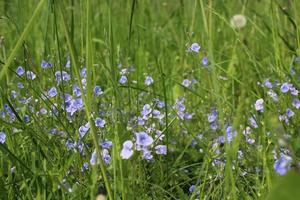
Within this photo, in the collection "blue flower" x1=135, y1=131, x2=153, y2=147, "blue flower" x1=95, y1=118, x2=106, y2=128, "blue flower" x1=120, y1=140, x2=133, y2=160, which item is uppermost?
"blue flower" x1=95, y1=118, x2=106, y2=128

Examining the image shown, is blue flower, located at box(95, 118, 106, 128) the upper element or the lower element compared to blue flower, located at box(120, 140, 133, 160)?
upper

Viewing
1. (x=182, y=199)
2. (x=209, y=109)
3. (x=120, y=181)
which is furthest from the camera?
(x=209, y=109)

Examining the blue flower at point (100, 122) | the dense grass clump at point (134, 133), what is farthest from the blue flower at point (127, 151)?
the blue flower at point (100, 122)

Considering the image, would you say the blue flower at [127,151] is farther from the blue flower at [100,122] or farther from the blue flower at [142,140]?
the blue flower at [100,122]

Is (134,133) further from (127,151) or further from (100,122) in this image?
(127,151)

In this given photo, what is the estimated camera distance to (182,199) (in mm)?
1554

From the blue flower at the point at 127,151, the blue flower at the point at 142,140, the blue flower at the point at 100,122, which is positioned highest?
the blue flower at the point at 100,122

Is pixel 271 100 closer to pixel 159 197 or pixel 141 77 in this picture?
pixel 159 197

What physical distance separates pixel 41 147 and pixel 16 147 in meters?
0.12

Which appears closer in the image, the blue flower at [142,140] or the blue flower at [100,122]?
the blue flower at [142,140]

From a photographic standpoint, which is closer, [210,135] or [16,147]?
[16,147]

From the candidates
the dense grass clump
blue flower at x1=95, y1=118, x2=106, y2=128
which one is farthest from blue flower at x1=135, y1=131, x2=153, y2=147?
blue flower at x1=95, y1=118, x2=106, y2=128

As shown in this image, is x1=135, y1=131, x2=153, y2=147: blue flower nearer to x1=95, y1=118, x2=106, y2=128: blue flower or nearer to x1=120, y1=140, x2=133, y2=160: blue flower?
x1=120, y1=140, x2=133, y2=160: blue flower

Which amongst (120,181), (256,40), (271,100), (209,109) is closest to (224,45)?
(256,40)
